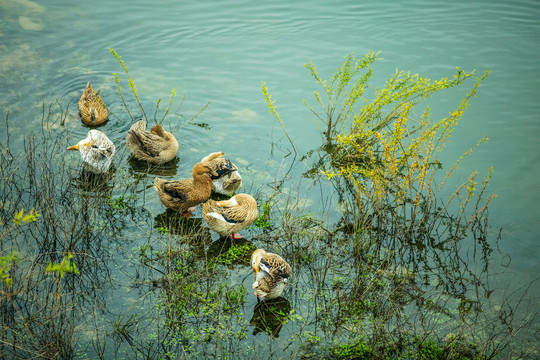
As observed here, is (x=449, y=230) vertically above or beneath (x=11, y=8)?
beneath

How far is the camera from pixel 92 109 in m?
9.84

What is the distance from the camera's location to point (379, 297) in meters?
6.27

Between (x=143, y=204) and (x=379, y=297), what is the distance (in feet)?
13.1

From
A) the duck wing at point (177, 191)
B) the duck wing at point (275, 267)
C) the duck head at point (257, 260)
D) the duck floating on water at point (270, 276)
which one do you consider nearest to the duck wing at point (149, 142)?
the duck wing at point (177, 191)

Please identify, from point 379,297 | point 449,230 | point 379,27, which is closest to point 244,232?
point 379,297

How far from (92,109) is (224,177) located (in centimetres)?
339

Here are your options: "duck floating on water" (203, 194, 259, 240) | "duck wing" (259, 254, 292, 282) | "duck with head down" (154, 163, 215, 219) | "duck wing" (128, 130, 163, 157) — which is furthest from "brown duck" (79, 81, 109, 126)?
"duck wing" (259, 254, 292, 282)

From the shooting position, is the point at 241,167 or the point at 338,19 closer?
the point at 241,167

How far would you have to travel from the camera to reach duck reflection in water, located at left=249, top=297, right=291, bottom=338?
605 cm

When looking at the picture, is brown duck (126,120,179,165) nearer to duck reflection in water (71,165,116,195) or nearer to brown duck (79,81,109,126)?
duck reflection in water (71,165,116,195)

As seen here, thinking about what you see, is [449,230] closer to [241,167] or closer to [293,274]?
[293,274]

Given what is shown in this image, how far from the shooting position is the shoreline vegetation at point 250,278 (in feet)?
18.8

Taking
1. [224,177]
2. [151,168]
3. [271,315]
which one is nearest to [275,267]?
[271,315]

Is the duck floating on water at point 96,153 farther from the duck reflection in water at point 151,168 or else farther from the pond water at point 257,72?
the duck reflection in water at point 151,168
